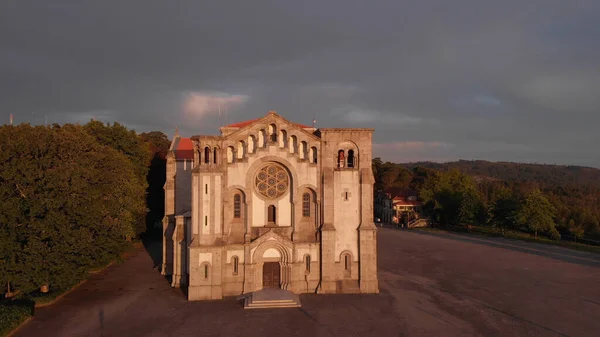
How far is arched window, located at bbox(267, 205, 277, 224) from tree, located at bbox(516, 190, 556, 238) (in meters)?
41.1

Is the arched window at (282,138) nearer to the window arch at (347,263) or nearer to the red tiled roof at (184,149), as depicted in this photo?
the window arch at (347,263)

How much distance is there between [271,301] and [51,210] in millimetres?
14439

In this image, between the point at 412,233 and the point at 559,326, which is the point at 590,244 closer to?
the point at 412,233

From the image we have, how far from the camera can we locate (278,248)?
25.4 m

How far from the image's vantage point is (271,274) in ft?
84.0

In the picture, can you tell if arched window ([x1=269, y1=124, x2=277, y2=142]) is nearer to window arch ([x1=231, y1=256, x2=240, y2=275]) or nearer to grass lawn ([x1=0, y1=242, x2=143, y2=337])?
window arch ([x1=231, y1=256, x2=240, y2=275])

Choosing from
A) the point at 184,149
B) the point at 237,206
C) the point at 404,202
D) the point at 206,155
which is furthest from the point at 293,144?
the point at 404,202

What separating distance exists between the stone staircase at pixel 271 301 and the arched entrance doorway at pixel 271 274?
1663 millimetres

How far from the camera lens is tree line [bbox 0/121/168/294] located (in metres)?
22.0

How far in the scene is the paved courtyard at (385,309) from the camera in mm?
19469

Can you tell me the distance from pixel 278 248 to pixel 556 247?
38.1 m

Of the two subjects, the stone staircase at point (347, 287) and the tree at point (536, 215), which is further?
the tree at point (536, 215)

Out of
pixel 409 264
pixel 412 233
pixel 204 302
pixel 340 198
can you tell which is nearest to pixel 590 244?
→ pixel 412 233

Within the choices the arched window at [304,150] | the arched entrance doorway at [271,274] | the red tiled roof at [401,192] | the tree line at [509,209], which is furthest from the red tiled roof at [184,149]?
the red tiled roof at [401,192]
